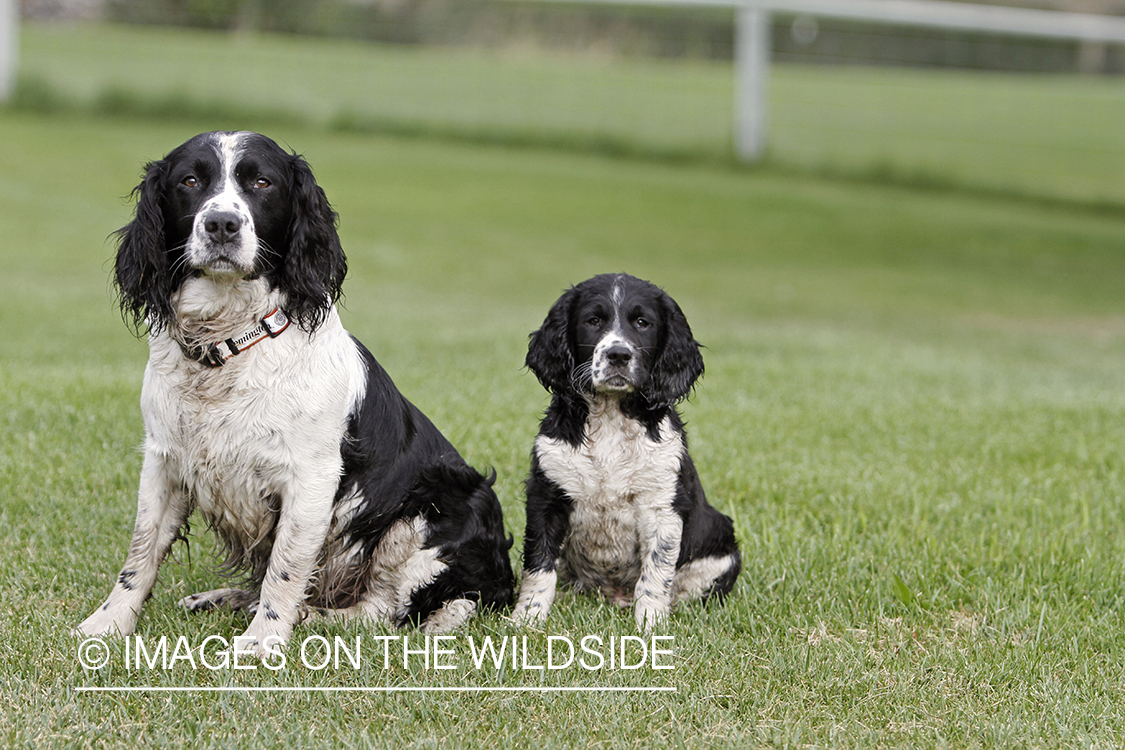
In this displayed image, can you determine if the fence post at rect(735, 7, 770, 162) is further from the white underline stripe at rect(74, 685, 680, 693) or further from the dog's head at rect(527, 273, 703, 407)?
the white underline stripe at rect(74, 685, 680, 693)

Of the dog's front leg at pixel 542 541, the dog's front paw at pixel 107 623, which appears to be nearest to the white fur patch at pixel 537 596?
the dog's front leg at pixel 542 541

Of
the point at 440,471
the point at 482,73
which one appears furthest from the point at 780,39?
the point at 440,471

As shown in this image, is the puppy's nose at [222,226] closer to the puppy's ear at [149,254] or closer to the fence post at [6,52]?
the puppy's ear at [149,254]

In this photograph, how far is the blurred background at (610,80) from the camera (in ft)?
76.2

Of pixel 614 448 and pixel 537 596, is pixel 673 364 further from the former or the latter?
pixel 537 596

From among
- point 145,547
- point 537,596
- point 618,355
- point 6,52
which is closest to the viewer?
point 145,547

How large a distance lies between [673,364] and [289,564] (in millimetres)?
1536

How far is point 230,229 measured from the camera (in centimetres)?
366

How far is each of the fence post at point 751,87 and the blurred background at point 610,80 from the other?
31 centimetres

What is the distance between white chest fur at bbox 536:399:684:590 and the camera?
13.8 feet

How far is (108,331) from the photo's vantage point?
9.87 metres

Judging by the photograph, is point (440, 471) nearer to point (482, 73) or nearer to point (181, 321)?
point (181, 321)

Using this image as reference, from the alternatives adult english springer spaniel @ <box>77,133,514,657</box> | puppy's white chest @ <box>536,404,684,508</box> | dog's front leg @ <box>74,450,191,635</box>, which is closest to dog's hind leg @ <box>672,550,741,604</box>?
puppy's white chest @ <box>536,404,684,508</box>

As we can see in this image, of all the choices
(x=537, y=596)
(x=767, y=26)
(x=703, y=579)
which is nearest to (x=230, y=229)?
(x=537, y=596)
